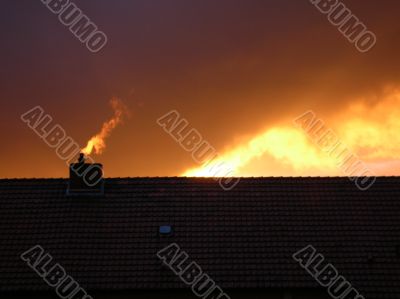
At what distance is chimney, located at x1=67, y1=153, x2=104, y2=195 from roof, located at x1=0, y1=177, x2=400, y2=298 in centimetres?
36

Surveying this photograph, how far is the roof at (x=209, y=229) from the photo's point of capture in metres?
18.4

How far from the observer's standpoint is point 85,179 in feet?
73.5

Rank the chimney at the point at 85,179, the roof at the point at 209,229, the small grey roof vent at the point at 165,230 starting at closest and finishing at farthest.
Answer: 1. the roof at the point at 209,229
2. the small grey roof vent at the point at 165,230
3. the chimney at the point at 85,179

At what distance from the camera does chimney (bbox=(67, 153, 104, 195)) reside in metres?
22.2

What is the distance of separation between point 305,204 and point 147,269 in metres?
6.62

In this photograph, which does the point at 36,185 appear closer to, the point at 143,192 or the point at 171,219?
the point at 143,192

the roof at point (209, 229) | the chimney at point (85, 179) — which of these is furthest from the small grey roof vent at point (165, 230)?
the chimney at point (85, 179)

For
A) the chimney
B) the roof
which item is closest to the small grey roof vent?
the roof

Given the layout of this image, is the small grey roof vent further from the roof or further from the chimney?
the chimney

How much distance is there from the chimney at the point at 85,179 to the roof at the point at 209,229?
0.36 m

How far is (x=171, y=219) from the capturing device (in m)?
20.7

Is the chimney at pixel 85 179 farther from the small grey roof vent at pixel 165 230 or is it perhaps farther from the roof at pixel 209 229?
the small grey roof vent at pixel 165 230

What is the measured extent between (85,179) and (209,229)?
549 centimetres

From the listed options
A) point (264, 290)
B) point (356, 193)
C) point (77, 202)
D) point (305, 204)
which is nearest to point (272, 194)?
Result: point (305, 204)
